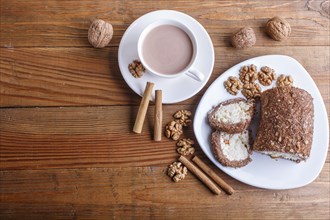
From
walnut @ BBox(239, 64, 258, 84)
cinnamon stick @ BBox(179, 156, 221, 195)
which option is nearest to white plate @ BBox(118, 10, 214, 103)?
walnut @ BBox(239, 64, 258, 84)

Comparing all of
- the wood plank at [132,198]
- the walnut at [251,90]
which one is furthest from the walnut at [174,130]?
the walnut at [251,90]

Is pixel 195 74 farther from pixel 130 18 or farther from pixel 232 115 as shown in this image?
pixel 130 18

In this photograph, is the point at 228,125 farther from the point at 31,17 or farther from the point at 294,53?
the point at 31,17

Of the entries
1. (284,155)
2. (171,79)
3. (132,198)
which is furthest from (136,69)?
(284,155)

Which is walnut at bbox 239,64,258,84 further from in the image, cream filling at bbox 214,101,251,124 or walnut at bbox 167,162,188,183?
walnut at bbox 167,162,188,183

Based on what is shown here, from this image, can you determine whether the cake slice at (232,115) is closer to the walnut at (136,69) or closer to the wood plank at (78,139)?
the wood plank at (78,139)

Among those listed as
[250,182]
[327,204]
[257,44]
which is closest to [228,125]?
[250,182]
